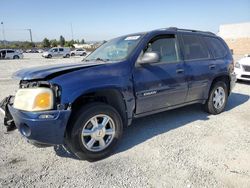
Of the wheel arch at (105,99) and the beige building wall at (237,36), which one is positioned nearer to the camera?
the wheel arch at (105,99)

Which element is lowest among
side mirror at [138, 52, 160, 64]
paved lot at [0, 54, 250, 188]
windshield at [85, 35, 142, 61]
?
paved lot at [0, 54, 250, 188]

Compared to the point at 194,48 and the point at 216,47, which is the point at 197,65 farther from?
the point at 216,47

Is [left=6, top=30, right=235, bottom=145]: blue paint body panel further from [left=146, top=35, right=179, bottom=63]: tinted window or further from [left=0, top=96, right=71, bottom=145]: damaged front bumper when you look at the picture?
[left=146, top=35, right=179, bottom=63]: tinted window

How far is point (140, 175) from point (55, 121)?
1276 mm

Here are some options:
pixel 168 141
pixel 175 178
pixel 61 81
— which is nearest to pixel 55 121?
pixel 61 81

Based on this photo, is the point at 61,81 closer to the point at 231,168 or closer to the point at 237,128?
the point at 231,168

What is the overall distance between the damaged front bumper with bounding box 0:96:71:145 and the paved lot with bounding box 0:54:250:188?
47 cm

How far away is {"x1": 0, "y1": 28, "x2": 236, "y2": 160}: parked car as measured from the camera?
9.71ft

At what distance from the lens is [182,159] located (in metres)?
3.41

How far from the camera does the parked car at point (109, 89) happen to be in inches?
117

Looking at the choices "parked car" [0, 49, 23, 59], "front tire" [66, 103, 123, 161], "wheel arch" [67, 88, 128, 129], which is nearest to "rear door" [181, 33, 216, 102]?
"wheel arch" [67, 88, 128, 129]

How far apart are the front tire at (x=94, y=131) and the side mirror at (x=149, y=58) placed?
2.97 feet

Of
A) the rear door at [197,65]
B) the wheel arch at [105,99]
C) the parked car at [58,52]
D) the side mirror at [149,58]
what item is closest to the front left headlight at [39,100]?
the wheel arch at [105,99]

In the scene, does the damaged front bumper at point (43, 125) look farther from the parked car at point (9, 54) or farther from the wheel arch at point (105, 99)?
the parked car at point (9, 54)
